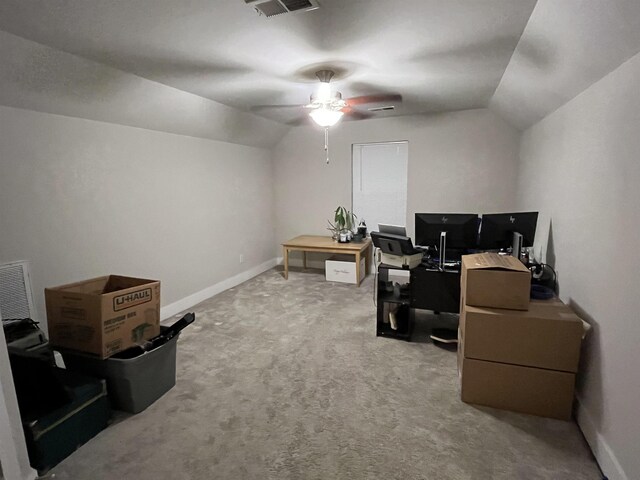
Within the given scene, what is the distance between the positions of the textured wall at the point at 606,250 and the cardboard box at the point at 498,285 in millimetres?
343

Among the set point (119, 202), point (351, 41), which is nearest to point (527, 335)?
point (351, 41)

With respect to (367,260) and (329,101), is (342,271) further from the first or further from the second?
(329,101)

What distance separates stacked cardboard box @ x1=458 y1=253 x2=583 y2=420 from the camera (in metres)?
1.93

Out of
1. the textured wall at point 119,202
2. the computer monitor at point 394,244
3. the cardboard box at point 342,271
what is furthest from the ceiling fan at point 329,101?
the cardboard box at point 342,271

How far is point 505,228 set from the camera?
2.78 metres

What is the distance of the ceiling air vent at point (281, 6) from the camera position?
1.57 metres

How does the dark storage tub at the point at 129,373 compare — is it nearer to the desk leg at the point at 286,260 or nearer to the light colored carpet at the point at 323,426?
the light colored carpet at the point at 323,426

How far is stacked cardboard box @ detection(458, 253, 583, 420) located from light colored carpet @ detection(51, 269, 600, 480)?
0.38ft

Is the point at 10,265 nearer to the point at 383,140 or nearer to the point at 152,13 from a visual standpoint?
the point at 152,13

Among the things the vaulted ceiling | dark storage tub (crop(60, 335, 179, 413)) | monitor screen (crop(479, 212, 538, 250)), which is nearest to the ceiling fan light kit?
the vaulted ceiling

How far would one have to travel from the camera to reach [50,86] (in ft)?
7.41

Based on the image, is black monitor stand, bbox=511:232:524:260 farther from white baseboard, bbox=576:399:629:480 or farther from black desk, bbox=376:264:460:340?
white baseboard, bbox=576:399:629:480

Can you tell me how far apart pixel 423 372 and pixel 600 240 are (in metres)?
1.46

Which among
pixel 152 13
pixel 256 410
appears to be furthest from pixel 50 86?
pixel 256 410
